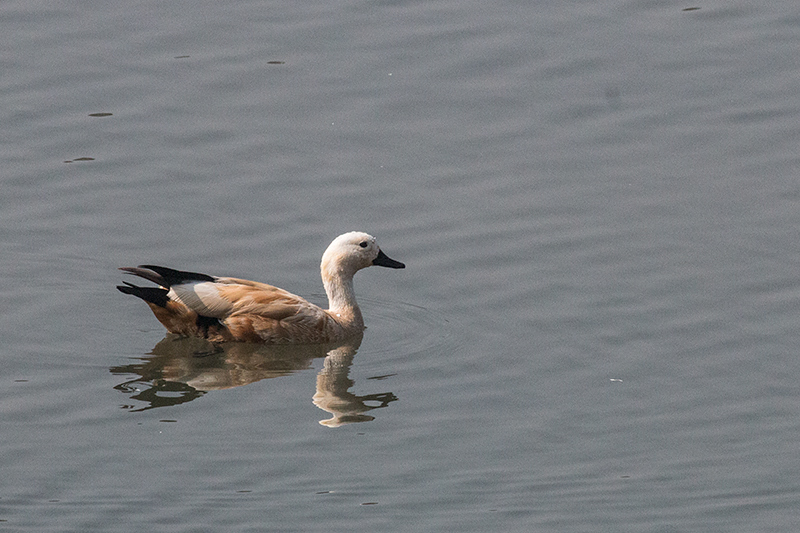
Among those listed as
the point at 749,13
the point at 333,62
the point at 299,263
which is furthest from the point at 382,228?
the point at 749,13

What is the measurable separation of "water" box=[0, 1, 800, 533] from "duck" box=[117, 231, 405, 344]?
0.26m

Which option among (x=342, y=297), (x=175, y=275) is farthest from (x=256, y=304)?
(x=342, y=297)

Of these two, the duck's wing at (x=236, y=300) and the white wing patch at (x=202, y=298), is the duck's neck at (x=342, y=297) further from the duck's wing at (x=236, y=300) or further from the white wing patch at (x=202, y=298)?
the white wing patch at (x=202, y=298)

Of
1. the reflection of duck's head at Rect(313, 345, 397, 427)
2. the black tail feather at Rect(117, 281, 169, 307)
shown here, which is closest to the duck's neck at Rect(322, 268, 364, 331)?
the reflection of duck's head at Rect(313, 345, 397, 427)

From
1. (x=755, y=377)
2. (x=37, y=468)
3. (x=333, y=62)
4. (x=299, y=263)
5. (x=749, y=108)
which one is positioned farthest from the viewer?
(x=333, y=62)

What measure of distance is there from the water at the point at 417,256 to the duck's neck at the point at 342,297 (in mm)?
209

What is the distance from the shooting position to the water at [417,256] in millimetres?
9320

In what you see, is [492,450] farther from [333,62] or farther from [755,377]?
[333,62]

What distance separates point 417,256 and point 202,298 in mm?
2118

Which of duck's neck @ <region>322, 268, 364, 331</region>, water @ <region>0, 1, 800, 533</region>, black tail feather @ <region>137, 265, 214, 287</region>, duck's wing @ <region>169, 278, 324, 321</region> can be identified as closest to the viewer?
water @ <region>0, 1, 800, 533</region>

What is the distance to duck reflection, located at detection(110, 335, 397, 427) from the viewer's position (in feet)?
35.5

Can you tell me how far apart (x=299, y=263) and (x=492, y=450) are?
155 inches

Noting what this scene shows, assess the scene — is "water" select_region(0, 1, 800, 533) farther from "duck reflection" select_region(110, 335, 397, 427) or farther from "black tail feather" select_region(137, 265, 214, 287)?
"black tail feather" select_region(137, 265, 214, 287)

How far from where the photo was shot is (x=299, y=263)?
43.3 ft
